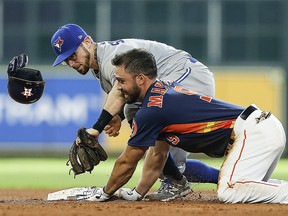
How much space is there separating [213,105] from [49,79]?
10.9 m

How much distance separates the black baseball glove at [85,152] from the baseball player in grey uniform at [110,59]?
1.08 feet

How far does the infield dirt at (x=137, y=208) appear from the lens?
232 inches

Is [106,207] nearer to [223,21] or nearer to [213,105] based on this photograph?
[213,105]

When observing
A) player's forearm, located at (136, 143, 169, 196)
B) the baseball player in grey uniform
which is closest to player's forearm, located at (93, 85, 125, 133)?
the baseball player in grey uniform

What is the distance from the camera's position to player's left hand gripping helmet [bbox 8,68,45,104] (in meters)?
7.36

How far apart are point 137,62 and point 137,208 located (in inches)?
41.6

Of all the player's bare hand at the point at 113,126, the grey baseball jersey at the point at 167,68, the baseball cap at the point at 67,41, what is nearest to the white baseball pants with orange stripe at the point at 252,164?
the grey baseball jersey at the point at 167,68

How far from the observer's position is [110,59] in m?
6.99

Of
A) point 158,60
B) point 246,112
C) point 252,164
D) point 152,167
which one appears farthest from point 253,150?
point 158,60

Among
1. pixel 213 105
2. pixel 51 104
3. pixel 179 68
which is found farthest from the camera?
pixel 51 104

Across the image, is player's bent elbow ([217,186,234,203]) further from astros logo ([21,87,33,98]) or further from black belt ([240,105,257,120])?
astros logo ([21,87,33,98])

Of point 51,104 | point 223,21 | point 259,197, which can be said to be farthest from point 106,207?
point 223,21

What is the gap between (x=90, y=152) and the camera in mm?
6867

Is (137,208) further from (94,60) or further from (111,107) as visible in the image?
(94,60)
